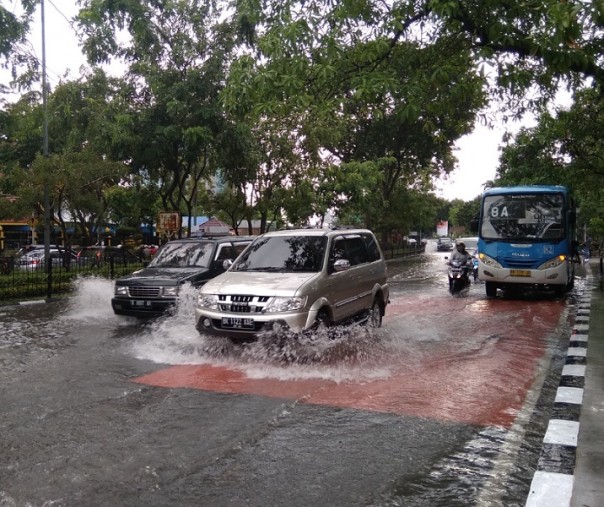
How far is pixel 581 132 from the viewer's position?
16234mm

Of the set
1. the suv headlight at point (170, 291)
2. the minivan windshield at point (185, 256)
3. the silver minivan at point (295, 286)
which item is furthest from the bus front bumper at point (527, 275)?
the suv headlight at point (170, 291)

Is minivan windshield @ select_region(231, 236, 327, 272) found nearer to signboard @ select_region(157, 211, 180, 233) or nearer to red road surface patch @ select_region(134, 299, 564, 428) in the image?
red road surface patch @ select_region(134, 299, 564, 428)

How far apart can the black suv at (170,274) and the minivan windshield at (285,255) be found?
2.84 feet

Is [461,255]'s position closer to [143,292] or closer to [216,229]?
[216,229]

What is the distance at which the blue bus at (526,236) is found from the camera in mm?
14242

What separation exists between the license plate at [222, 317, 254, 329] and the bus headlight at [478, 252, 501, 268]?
30.6 ft

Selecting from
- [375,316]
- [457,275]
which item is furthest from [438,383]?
[457,275]

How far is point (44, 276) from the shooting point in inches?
657

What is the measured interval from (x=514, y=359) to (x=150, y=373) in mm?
4892

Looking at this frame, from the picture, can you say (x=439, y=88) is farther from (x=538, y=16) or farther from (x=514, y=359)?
(x=514, y=359)

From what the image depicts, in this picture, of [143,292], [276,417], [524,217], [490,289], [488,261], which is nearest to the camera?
[276,417]

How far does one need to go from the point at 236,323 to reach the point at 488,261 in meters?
9.41

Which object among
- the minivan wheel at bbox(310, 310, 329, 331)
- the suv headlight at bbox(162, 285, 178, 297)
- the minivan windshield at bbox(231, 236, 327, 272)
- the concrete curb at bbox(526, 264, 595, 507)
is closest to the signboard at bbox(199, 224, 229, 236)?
the suv headlight at bbox(162, 285, 178, 297)

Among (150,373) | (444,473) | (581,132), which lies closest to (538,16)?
(444,473)
